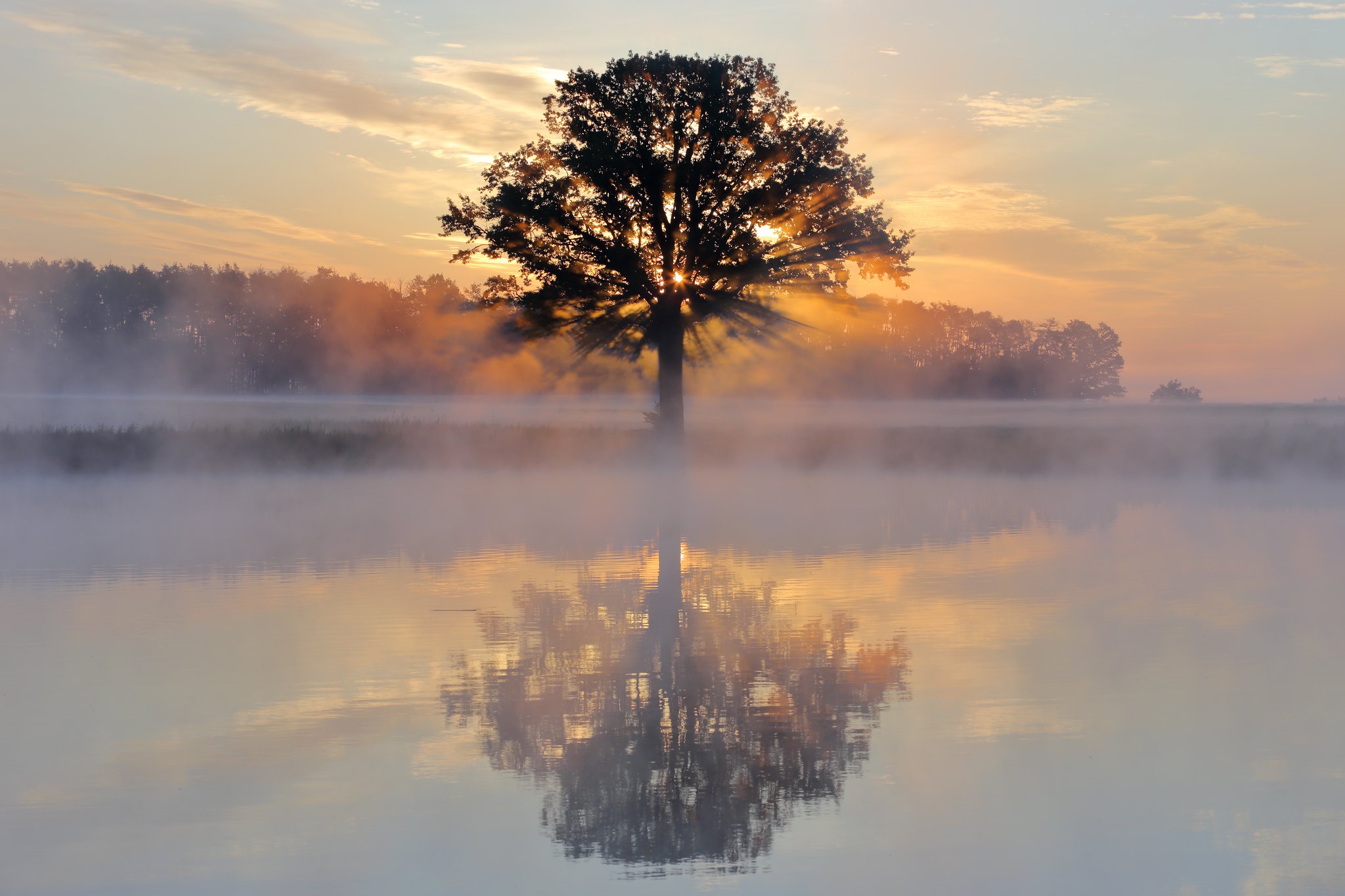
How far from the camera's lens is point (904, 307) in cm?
12744

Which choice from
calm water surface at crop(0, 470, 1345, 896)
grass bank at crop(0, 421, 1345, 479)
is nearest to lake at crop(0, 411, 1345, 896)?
calm water surface at crop(0, 470, 1345, 896)

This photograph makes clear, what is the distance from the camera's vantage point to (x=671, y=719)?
27.5 ft

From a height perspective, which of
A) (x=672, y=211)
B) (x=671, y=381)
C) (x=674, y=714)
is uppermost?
(x=672, y=211)

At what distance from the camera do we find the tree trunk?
38781 millimetres

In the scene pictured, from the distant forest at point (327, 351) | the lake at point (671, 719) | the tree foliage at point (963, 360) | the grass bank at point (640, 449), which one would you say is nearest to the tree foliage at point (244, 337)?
the distant forest at point (327, 351)

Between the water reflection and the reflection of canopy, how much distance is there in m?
0.01

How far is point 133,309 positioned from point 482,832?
4456 inches

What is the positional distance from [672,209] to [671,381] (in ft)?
18.8

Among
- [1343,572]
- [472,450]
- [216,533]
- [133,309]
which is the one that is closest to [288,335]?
[133,309]

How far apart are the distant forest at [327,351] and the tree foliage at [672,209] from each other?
194 ft

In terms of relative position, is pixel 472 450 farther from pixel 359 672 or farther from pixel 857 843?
pixel 857 843

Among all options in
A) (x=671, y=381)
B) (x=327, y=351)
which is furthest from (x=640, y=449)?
(x=327, y=351)

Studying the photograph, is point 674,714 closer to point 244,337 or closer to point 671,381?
point 671,381

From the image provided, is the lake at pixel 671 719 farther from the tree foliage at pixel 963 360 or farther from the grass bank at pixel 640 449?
the tree foliage at pixel 963 360
